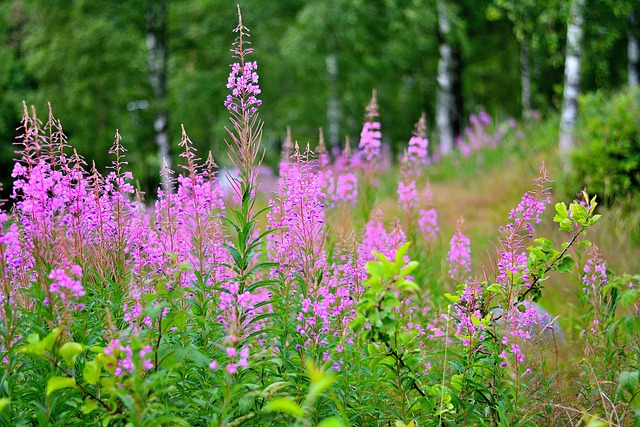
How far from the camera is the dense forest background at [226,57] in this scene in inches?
660

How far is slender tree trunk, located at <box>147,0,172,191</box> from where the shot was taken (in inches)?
640

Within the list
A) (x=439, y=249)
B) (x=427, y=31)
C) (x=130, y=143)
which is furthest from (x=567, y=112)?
(x=130, y=143)

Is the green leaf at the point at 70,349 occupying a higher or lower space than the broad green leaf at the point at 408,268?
lower

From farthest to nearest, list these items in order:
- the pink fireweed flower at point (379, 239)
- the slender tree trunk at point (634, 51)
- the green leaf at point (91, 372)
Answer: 1. the slender tree trunk at point (634, 51)
2. the pink fireweed flower at point (379, 239)
3. the green leaf at point (91, 372)

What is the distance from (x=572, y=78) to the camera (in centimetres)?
1045

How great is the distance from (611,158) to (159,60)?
12365 mm

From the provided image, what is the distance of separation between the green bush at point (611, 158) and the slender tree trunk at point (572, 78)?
1.12 metres

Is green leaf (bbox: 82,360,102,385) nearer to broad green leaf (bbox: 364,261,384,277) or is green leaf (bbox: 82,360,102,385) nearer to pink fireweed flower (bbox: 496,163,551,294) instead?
broad green leaf (bbox: 364,261,384,277)

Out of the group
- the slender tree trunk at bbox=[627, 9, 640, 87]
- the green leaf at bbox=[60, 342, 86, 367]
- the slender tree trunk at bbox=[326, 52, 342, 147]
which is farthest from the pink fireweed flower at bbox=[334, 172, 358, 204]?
the slender tree trunk at bbox=[326, 52, 342, 147]

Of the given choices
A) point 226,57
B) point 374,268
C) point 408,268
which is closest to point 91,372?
point 374,268

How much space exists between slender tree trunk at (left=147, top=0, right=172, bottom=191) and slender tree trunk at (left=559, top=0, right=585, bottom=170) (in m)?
9.39

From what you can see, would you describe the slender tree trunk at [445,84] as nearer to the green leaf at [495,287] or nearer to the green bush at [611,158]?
the green bush at [611,158]

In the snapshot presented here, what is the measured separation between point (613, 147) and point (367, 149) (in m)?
4.53

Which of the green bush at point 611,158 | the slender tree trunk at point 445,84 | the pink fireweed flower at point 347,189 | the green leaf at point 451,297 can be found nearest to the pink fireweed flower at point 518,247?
the green leaf at point 451,297
